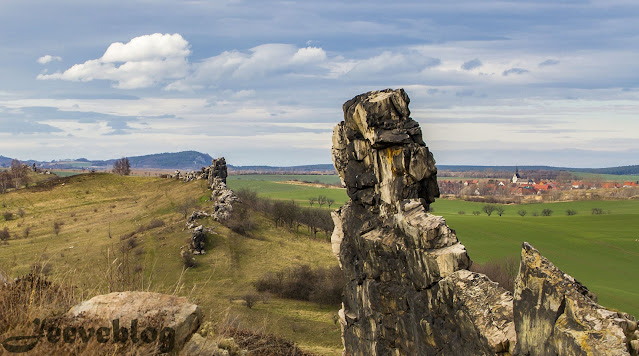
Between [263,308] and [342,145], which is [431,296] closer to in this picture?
[342,145]

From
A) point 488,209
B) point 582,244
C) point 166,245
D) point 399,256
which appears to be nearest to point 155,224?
point 166,245

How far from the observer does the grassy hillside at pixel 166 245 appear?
40.7 metres

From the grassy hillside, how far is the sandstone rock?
17907 mm

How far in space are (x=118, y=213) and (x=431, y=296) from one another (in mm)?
76189

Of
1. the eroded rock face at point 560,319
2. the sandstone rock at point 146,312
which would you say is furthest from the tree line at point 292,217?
the sandstone rock at point 146,312

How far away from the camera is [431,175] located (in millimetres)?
19969

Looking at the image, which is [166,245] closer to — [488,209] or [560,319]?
[560,319]

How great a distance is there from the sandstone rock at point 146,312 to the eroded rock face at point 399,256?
677cm

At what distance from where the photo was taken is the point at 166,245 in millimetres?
58438

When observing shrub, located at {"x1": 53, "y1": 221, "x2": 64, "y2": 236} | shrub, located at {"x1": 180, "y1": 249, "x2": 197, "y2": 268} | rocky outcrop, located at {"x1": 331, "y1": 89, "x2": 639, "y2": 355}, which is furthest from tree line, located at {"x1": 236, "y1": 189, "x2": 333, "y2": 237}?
rocky outcrop, located at {"x1": 331, "y1": 89, "x2": 639, "y2": 355}

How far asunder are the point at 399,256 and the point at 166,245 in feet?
150

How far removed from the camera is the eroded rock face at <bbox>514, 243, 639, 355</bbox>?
835 cm

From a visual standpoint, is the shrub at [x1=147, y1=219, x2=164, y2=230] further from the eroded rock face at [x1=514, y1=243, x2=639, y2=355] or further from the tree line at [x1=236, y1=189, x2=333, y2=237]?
the eroded rock face at [x1=514, y1=243, x2=639, y2=355]

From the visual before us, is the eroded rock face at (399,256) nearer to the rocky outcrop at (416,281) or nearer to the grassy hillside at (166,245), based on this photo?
the rocky outcrop at (416,281)
